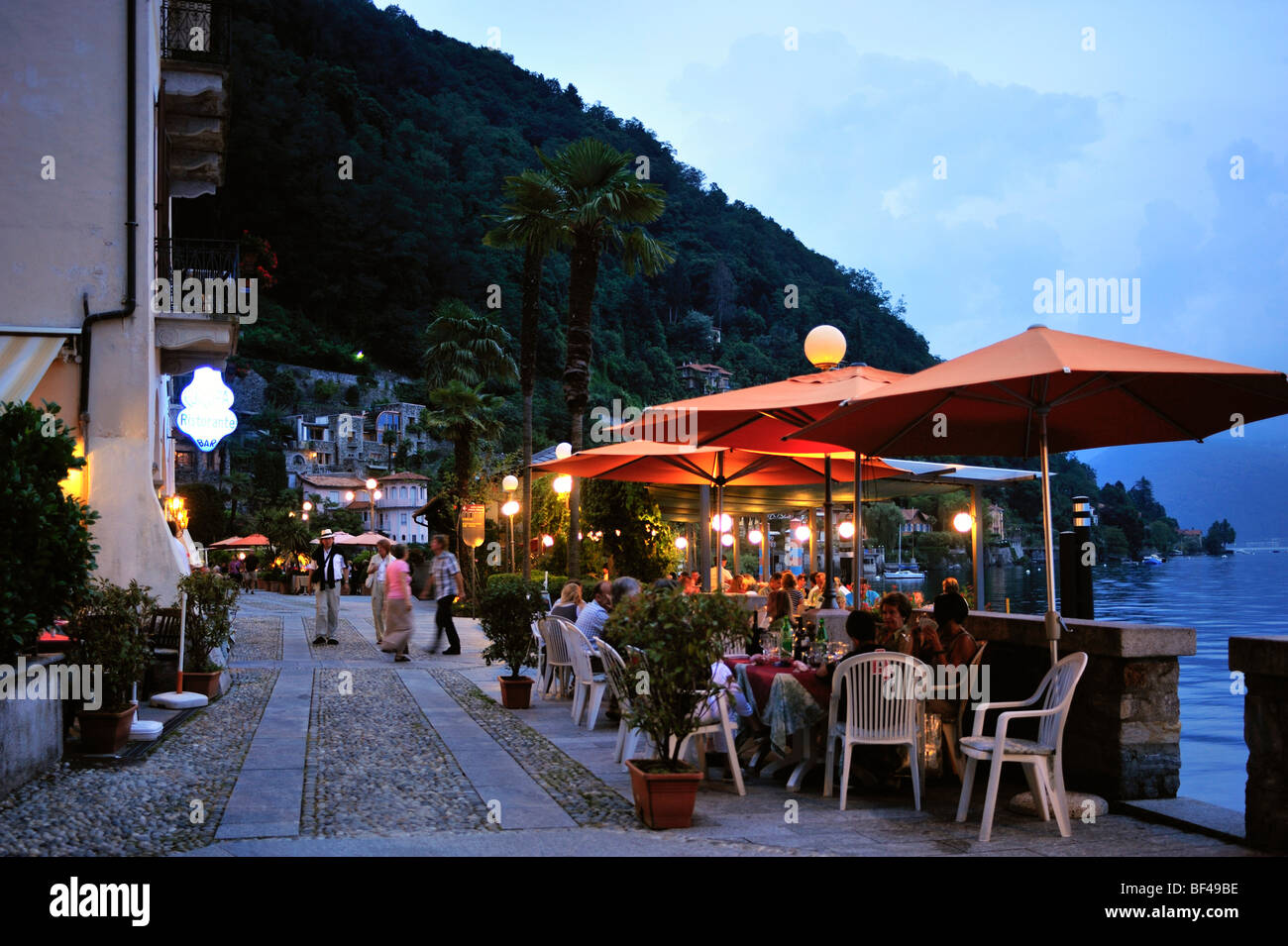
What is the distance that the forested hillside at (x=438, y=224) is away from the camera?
7906 cm

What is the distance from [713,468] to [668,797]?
22.5 ft

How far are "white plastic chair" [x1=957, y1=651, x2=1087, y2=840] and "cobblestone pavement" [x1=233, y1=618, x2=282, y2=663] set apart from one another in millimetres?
11294

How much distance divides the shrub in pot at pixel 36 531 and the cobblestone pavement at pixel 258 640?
781 centimetres

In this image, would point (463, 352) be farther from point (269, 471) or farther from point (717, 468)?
point (269, 471)

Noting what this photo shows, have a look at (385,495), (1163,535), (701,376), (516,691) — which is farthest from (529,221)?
(1163,535)

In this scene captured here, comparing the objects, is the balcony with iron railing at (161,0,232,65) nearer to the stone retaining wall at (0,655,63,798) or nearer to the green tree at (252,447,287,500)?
the stone retaining wall at (0,655,63,798)

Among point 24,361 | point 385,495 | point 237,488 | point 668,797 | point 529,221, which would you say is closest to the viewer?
point 668,797

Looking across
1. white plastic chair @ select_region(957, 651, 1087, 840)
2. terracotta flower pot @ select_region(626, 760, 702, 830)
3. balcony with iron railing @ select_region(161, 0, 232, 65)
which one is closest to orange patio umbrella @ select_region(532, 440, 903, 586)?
white plastic chair @ select_region(957, 651, 1087, 840)

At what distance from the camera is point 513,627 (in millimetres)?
10148

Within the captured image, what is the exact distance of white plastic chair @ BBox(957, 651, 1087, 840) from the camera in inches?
208

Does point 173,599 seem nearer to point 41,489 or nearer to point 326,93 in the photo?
point 41,489

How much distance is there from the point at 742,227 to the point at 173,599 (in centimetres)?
8574

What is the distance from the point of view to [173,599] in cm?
1091
